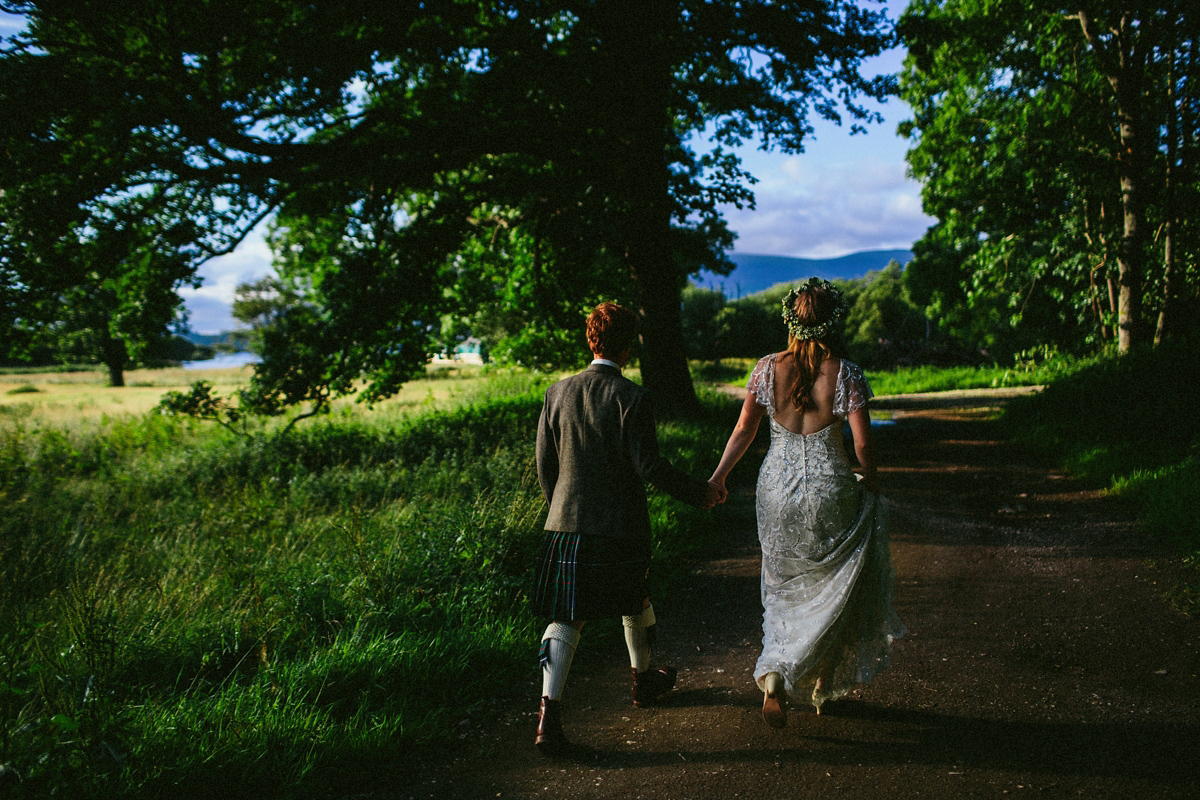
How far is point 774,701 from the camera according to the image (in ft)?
11.1

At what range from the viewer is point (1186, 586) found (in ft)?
16.1

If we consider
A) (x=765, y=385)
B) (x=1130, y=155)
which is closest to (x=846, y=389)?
(x=765, y=385)

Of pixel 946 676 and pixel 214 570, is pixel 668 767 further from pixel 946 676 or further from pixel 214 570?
pixel 214 570

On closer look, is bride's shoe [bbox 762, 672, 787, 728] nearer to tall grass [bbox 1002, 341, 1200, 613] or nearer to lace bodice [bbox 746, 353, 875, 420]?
lace bodice [bbox 746, 353, 875, 420]

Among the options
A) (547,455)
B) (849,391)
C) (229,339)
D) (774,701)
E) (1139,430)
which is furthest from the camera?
(229,339)

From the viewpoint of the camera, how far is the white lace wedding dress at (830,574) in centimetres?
346

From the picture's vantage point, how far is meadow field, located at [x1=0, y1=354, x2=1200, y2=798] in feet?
10.1

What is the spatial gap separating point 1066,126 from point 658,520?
13389 millimetres

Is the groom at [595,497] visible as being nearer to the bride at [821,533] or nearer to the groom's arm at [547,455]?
the groom's arm at [547,455]

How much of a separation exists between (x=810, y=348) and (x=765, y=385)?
32 centimetres

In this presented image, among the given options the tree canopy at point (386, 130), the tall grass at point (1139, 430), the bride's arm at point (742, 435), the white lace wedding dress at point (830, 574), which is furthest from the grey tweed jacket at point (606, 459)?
the tree canopy at point (386, 130)

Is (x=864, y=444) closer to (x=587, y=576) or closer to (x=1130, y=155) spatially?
(x=587, y=576)

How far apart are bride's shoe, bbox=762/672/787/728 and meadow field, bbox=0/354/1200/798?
1621mm

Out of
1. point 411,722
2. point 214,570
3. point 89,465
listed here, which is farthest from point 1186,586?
point 89,465
